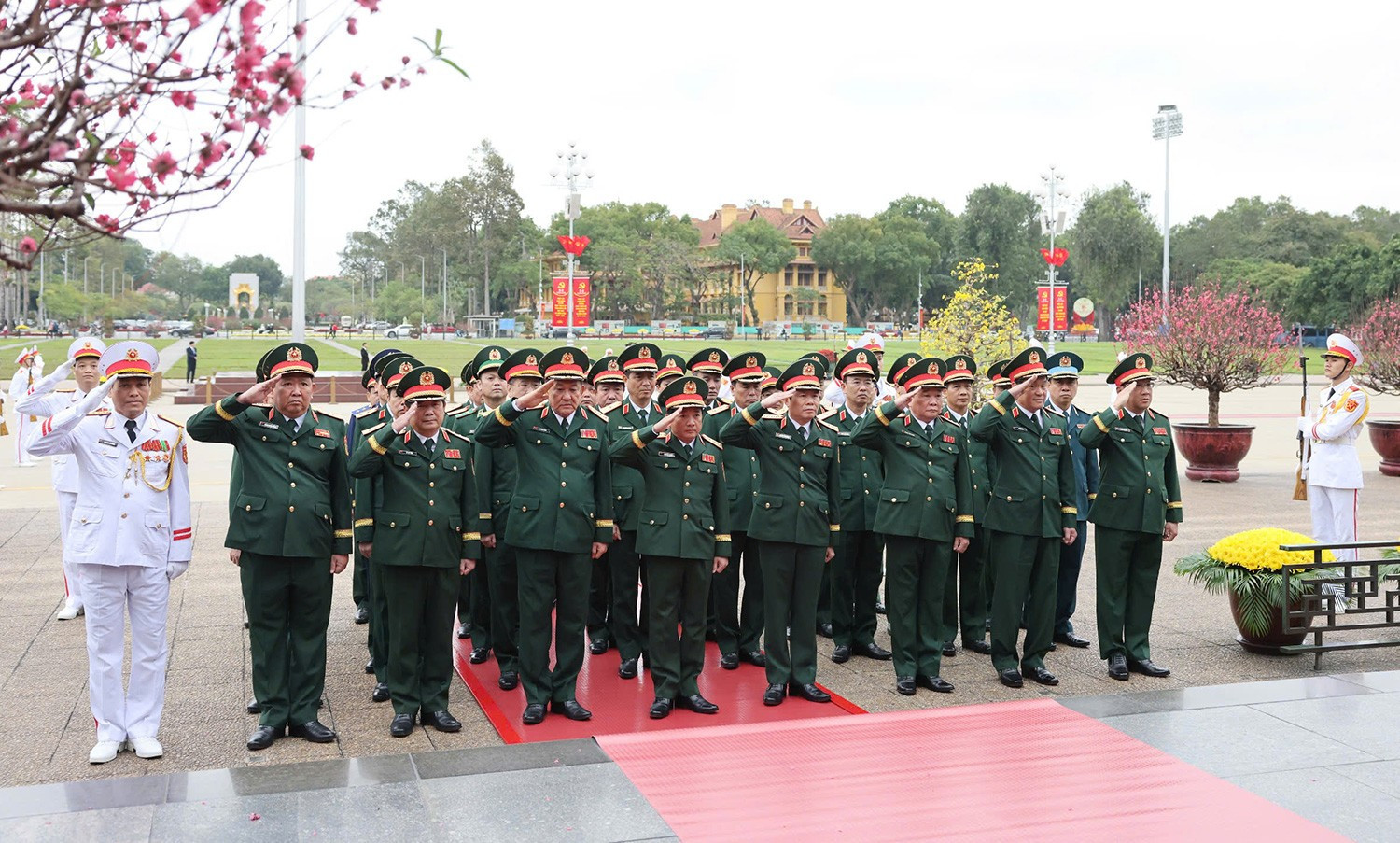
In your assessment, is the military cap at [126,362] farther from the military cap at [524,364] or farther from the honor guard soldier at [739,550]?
the honor guard soldier at [739,550]

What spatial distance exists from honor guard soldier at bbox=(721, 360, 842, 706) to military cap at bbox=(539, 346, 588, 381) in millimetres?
886

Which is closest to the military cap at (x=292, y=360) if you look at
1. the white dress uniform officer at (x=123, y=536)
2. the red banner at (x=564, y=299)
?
the white dress uniform officer at (x=123, y=536)

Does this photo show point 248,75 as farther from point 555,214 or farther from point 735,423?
point 555,214

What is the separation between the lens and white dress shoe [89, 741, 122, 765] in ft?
18.0

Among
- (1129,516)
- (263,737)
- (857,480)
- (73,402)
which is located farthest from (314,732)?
(1129,516)

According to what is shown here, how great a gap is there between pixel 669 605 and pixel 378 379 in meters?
2.45

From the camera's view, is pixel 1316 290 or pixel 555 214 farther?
pixel 555 214

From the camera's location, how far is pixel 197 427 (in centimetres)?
565

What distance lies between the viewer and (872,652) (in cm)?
764

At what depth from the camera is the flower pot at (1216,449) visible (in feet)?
53.2

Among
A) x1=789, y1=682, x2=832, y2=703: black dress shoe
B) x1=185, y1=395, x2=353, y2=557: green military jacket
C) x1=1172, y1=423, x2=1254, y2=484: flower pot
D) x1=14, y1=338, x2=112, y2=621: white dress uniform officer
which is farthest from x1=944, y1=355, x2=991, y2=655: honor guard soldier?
x1=1172, y1=423, x2=1254, y2=484: flower pot

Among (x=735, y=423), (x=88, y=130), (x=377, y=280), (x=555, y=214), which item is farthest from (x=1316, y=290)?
(x=377, y=280)

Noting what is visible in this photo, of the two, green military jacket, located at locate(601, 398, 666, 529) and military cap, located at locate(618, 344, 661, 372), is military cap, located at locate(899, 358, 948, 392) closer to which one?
green military jacket, located at locate(601, 398, 666, 529)

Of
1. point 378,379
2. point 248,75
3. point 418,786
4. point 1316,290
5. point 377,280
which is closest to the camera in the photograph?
point 248,75
